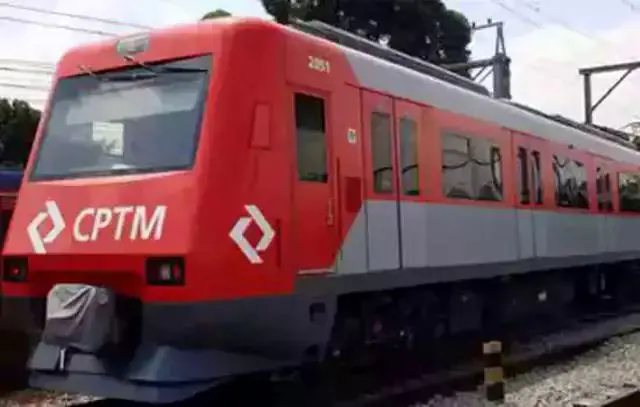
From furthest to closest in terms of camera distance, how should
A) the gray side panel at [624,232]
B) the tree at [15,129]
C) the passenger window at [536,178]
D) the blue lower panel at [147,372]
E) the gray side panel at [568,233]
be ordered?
the tree at [15,129] < the gray side panel at [624,232] < the gray side panel at [568,233] < the passenger window at [536,178] < the blue lower panel at [147,372]

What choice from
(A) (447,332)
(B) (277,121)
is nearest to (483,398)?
(A) (447,332)

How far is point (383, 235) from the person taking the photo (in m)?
8.60

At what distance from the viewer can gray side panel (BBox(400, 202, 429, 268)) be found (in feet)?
29.4

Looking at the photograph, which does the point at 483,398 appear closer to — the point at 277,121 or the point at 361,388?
the point at 361,388

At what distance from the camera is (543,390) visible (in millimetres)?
9414

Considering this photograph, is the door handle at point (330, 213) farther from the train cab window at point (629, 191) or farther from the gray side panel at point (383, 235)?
the train cab window at point (629, 191)

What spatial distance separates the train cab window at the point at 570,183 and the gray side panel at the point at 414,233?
15.3ft

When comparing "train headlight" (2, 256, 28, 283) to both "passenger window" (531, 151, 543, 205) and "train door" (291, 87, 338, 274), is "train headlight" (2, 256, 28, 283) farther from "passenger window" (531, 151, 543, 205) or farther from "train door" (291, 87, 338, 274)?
"passenger window" (531, 151, 543, 205)

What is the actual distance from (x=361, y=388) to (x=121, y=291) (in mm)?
3499

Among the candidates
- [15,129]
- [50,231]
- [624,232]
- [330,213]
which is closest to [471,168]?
[330,213]

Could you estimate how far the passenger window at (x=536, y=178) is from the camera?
12.4 meters

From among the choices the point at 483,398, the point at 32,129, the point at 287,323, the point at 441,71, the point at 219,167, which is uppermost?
the point at 32,129

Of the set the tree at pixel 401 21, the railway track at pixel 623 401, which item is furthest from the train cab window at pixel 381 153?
the tree at pixel 401 21

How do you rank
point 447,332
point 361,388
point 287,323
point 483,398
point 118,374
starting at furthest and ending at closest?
point 447,332 → point 361,388 → point 483,398 → point 287,323 → point 118,374
